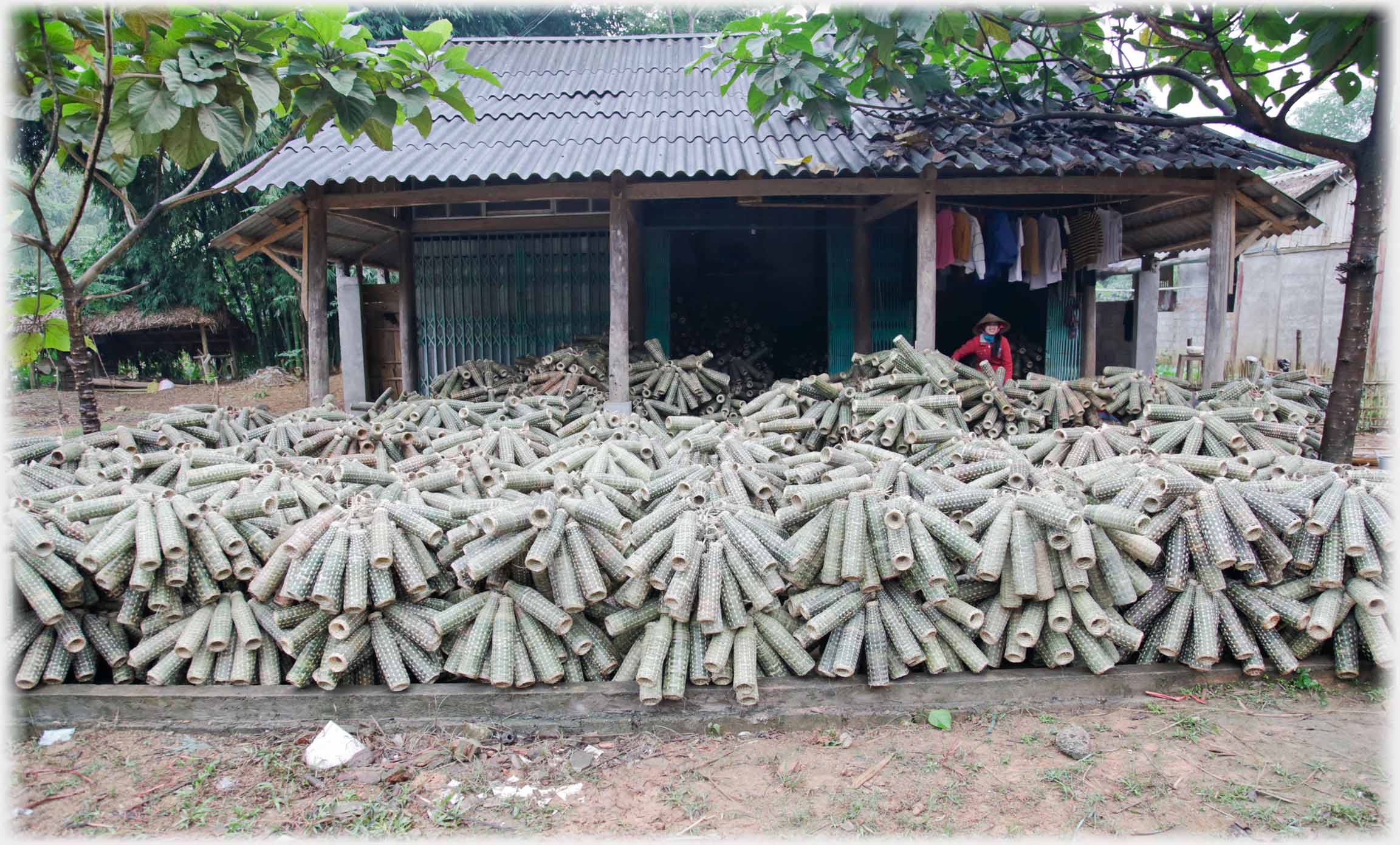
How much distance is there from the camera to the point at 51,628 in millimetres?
3787

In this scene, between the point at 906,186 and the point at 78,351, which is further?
the point at 906,186

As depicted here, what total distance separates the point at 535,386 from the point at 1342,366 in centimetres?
701

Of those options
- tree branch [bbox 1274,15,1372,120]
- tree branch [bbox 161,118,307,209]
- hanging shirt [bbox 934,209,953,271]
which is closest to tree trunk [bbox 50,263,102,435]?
tree branch [bbox 161,118,307,209]

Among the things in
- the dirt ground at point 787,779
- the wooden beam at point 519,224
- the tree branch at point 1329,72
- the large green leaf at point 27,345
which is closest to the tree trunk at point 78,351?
the large green leaf at point 27,345

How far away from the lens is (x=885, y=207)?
9.09 m

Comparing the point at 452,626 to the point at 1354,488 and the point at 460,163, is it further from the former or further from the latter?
the point at 460,163

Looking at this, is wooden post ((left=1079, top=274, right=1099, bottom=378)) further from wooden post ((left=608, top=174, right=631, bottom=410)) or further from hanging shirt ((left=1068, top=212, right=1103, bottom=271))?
wooden post ((left=608, top=174, right=631, bottom=410))

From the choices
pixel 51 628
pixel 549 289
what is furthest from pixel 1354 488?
pixel 549 289

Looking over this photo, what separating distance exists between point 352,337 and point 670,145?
18.2 feet

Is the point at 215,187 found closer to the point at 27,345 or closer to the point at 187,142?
the point at 187,142

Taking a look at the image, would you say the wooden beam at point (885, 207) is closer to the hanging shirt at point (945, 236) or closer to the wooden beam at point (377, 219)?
the hanging shirt at point (945, 236)

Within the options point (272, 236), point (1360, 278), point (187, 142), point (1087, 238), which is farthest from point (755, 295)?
point (187, 142)

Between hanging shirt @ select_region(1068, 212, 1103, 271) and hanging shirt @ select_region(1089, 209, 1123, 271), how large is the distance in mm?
42

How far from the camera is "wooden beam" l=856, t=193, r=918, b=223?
8.30m
